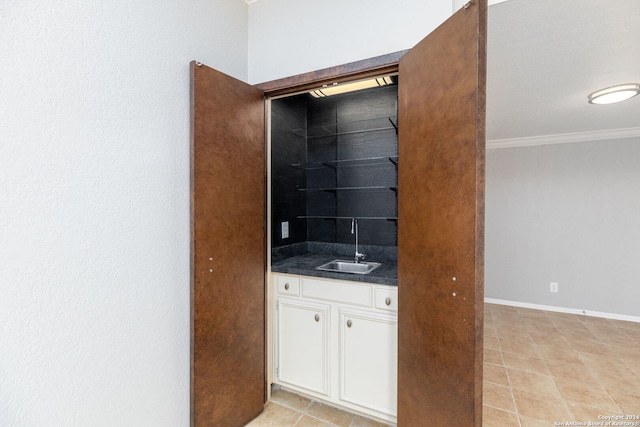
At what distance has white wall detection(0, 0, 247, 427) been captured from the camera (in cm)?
97

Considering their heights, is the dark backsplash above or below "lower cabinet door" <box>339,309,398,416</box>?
above

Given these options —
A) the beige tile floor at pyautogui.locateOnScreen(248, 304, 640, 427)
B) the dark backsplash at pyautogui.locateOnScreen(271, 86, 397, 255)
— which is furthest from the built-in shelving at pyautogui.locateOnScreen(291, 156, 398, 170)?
the beige tile floor at pyautogui.locateOnScreen(248, 304, 640, 427)

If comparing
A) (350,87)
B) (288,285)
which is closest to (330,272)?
(288,285)

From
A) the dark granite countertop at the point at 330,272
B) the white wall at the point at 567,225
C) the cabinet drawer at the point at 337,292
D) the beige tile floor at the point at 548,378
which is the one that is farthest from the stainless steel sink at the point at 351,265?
the white wall at the point at 567,225

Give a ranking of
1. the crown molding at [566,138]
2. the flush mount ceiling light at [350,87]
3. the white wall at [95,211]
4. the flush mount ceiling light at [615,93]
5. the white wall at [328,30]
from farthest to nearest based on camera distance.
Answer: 1. the crown molding at [566,138]
2. the flush mount ceiling light at [615,93]
3. the flush mount ceiling light at [350,87]
4. the white wall at [328,30]
5. the white wall at [95,211]

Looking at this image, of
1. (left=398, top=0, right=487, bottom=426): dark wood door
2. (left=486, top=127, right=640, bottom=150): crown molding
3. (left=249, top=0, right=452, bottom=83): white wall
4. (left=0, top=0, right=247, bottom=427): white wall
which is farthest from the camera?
(left=486, top=127, right=640, bottom=150): crown molding

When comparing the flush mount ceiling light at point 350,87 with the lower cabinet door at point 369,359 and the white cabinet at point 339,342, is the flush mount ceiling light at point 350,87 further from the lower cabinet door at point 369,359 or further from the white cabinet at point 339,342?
the lower cabinet door at point 369,359

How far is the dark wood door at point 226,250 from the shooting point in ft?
4.95

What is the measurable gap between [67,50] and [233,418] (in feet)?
6.38

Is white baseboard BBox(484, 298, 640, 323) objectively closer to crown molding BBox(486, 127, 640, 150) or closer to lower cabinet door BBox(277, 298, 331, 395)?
crown molding BBox(486, 127, 640, 150)

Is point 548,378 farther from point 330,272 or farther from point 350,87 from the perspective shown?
point 350,87

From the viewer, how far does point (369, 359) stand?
5.70 feet

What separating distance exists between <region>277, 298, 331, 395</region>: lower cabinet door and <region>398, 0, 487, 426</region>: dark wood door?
0.55 m

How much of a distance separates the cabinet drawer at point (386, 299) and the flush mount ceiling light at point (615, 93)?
8.63 ft
